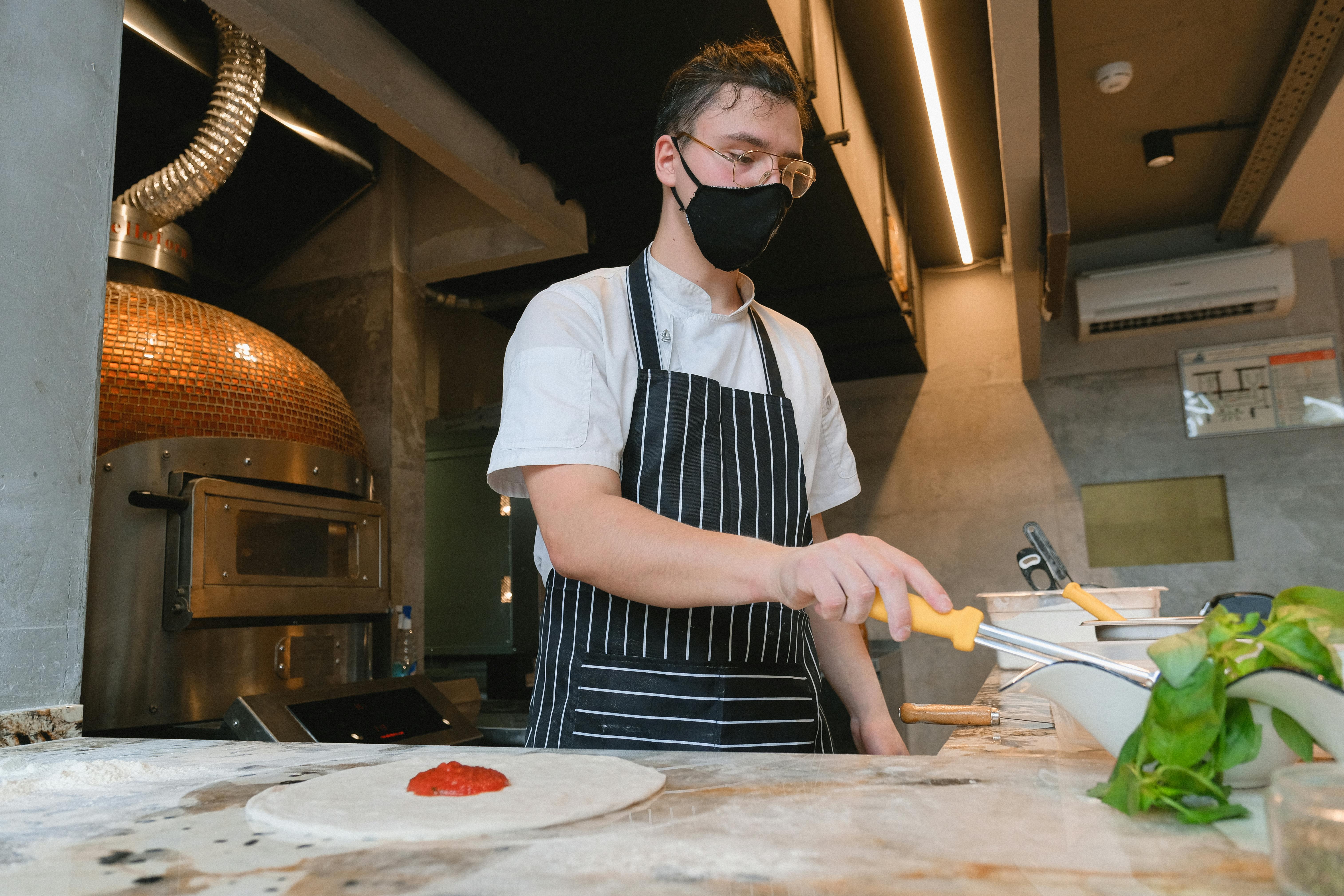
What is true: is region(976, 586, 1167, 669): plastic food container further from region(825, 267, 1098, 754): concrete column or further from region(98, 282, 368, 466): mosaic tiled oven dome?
region(825, 267, 1098, 754): concrete column

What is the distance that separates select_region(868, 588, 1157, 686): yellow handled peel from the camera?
0.66 m

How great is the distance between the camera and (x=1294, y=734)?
55cm

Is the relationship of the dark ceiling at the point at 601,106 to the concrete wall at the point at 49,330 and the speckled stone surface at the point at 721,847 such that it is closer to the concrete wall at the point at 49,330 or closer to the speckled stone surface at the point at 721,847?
the concrete wall at the point at 49,330

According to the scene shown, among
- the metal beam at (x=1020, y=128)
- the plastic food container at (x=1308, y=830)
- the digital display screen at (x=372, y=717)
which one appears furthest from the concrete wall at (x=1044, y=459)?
the plastic food container at (x=1308, y=830)

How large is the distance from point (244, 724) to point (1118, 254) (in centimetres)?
452

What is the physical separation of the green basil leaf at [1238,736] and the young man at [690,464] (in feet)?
1.31

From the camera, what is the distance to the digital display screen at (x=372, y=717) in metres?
1.78

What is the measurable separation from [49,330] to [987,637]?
3.79 ft

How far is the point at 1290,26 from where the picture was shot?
2924mm

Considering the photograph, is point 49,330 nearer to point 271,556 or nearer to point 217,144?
point 271,556

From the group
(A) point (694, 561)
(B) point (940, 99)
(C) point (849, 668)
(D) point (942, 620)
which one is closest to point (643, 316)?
(A) point (694, 561)

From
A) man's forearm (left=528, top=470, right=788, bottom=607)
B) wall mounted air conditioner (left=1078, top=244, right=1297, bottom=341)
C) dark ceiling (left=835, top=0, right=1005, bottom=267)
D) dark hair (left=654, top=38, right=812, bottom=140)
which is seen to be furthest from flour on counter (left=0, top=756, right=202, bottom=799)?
wall mounted air conditioner (left=1078, top=244, right=1297, bottom=341)

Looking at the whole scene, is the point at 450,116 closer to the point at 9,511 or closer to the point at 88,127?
the point at 88,127

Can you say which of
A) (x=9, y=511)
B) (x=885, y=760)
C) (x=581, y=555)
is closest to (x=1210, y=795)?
(x=885, y=760)
